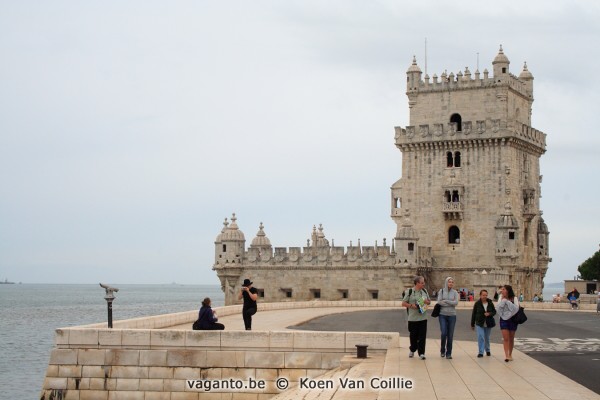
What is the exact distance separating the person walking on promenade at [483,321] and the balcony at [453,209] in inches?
1524

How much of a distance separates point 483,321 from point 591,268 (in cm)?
9316

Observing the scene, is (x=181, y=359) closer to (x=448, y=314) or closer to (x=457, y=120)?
(x=448, y=314)

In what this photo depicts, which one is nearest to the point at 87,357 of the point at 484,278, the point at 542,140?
the point at 484,278

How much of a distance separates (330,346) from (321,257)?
128ft

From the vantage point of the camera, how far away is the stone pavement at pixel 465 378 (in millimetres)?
17094

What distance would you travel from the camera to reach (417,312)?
73.0 feet

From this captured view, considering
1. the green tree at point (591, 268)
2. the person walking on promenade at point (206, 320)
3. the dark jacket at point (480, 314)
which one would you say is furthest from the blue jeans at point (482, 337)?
the green tree at point (591, 268)

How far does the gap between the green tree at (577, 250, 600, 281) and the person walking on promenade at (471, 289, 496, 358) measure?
88719 mm

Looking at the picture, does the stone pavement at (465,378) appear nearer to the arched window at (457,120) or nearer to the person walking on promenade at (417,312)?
the person walking on promenade at (417,312)

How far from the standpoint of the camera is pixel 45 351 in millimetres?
56500

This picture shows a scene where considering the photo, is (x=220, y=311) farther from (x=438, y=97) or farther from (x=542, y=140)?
(x=542, y=140)

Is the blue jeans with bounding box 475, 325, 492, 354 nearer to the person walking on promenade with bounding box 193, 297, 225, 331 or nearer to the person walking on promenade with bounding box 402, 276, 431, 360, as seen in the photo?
the person walking on promenade with bounding box 402, 276, 431, 360

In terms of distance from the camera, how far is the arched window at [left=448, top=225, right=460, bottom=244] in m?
62.7

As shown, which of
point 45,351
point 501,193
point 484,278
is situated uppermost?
point 501,193
